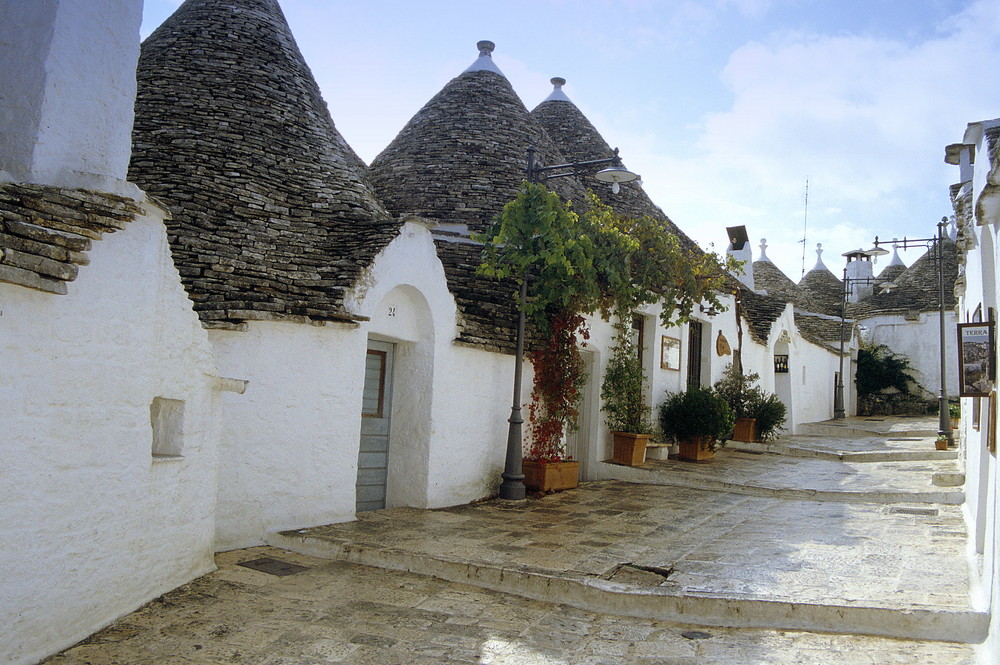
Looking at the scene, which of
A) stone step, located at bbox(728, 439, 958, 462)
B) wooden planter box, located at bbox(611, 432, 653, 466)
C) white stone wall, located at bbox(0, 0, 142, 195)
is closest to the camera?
white stone wall, located at bbox(0, 0, 142, 195)

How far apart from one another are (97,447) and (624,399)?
27.5 ft

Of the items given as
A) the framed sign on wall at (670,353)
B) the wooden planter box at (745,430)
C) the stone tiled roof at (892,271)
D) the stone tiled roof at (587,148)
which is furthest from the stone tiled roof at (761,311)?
the stone tiled roof at (892,271)

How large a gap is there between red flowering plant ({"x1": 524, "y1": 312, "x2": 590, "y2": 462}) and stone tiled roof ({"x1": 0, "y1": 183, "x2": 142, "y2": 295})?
624cm

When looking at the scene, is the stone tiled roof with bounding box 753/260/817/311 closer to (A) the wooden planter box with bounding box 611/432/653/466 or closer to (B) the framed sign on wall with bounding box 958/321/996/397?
(A) the wooden planter box with bounding box 611/432/653/466

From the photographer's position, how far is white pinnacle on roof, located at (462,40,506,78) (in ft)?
46.6

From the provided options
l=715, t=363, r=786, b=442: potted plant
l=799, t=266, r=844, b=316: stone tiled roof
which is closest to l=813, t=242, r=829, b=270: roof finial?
l=799, t=266, r=844, b=316: stone tiled roof

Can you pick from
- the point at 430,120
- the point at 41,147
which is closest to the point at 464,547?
the point at 41,147

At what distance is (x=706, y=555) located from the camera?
6367 mm

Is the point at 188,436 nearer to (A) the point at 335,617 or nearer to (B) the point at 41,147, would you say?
(A) the point at 335,617

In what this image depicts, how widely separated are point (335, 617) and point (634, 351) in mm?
8288

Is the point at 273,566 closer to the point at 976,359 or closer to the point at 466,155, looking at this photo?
the point at 976,359

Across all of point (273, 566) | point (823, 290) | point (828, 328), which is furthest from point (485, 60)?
point (823, 290)

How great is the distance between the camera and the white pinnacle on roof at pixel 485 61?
14203 millimetres

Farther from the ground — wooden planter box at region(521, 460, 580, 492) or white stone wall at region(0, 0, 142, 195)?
white stone wall at region(0, 0, 142, 195)
